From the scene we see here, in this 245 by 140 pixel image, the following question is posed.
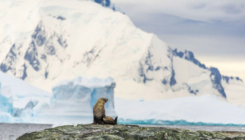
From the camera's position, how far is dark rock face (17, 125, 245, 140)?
13.0m

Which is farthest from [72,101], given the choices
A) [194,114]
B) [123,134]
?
[123,134]

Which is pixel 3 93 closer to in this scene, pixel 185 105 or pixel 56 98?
pixel 56 98

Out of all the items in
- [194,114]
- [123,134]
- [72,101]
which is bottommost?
[123,134]

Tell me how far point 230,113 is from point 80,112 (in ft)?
119

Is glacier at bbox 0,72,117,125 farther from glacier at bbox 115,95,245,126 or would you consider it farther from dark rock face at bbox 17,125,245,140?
dark rock face at bbox 17,125,245,140

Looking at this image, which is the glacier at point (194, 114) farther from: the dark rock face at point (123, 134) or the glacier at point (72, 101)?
the dark rock face at point (123, 134)

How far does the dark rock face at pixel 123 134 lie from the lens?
1301 centimetres

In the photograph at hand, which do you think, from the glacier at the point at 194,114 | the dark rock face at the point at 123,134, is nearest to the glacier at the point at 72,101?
the glacier at the point at 194,114

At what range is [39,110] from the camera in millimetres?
64938

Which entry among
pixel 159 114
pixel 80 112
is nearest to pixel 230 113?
pixel 159 114

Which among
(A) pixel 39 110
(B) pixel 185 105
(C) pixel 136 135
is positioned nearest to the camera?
(C) pixel 136 135

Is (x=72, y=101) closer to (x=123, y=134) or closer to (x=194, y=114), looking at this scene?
(x=194, y=114)

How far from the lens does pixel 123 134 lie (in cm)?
1310

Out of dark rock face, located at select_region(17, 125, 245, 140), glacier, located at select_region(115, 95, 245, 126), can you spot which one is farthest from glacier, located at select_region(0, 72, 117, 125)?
dark rock face, located at select_region(17, 125, 245, 140)
